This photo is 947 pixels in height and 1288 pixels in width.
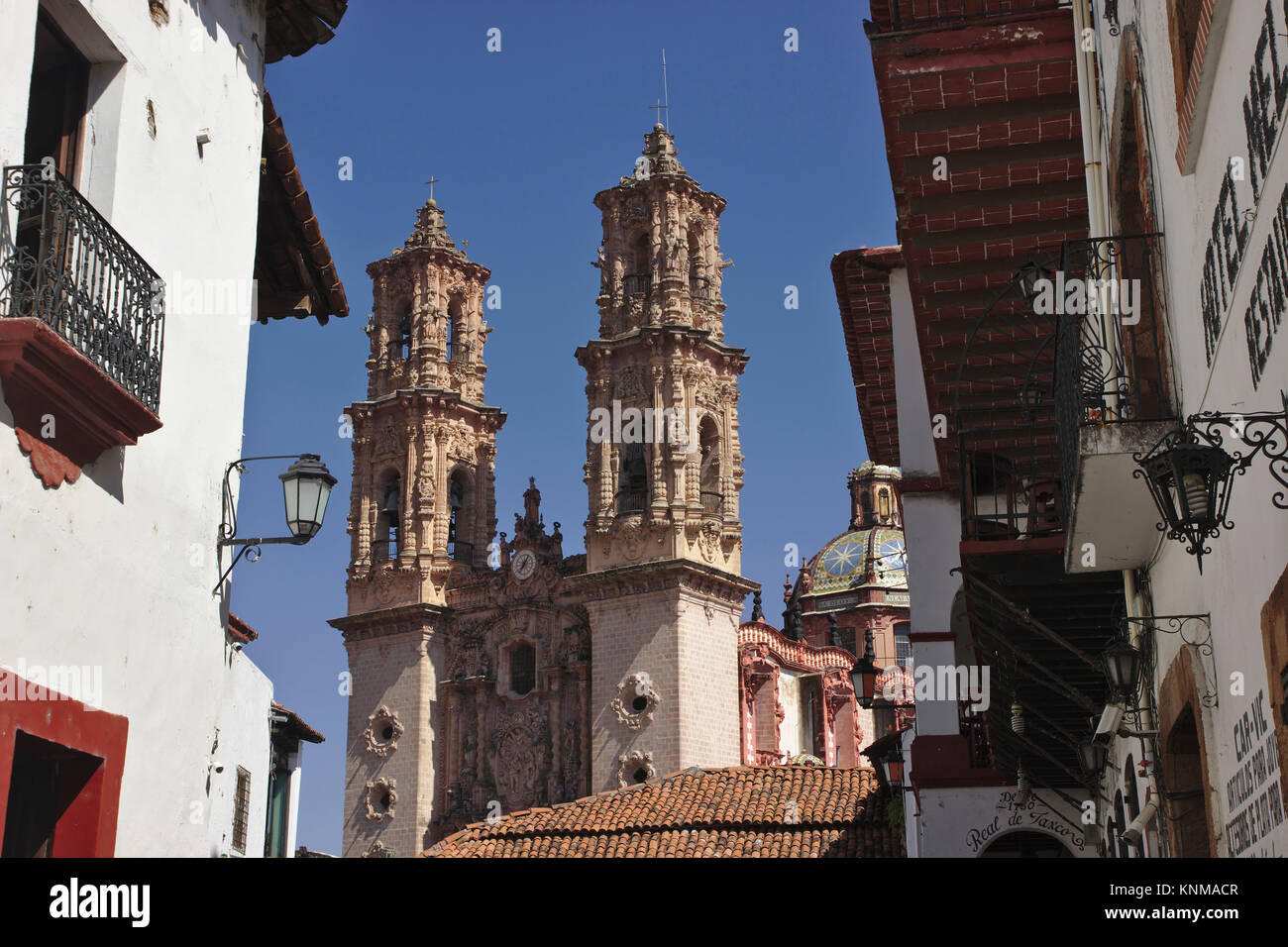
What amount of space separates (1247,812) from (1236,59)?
9.99 feet

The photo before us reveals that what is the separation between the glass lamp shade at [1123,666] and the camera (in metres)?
9.42

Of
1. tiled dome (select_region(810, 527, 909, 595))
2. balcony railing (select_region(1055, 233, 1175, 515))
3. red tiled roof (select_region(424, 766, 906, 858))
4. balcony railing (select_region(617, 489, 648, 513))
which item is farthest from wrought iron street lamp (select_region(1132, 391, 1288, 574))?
tiled dome (select_region(810, 527, 909, 595))

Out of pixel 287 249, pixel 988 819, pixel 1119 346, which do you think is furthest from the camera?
pixel 988 819

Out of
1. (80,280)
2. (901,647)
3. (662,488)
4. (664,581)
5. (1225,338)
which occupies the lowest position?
(1225,338)

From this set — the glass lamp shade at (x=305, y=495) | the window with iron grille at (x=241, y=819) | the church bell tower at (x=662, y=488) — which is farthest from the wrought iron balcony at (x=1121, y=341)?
the church bell tower at (x=662, y=488)

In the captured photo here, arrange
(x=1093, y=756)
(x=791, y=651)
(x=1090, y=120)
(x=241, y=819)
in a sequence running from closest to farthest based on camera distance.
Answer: (x=1090, y=120) < (x=1093, y=756) < (x=241, y=819) < (x=791, y=651)

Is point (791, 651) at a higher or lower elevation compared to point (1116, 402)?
higher

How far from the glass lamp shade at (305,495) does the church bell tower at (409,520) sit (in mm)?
37974

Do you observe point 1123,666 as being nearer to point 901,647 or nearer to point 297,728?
point 297,728

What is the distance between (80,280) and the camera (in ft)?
24.2

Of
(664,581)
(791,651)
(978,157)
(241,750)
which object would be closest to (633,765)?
(664,581)

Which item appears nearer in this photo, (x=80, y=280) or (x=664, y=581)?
(x=80, y=280)

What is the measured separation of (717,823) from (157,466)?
18.2m

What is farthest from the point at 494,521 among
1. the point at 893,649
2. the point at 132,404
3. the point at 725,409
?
the point at 132,404
